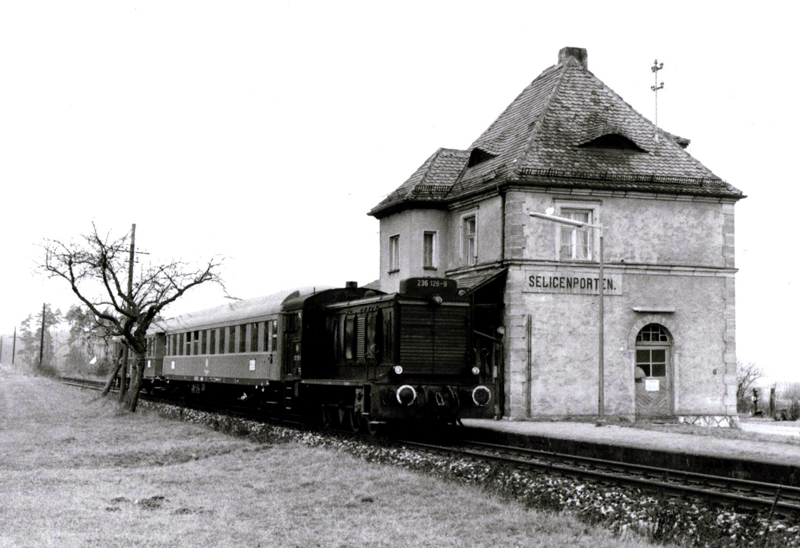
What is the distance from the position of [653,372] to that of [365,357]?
11913mm

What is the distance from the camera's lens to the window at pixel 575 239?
2755cm

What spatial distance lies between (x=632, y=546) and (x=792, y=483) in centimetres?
543

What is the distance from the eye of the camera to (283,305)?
2331 cm

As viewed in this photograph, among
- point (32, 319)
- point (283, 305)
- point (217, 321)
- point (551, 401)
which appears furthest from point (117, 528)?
point (32, 319)

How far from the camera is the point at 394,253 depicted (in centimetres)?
3259

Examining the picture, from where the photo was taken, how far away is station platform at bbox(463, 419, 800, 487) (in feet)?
45.8

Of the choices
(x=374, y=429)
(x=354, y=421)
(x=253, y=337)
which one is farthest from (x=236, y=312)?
(x=374, y=429)

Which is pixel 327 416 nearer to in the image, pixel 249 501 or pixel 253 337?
pixel 253 337

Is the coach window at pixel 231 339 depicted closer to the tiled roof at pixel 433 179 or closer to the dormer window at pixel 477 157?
the tiled roof at pixel 433 179

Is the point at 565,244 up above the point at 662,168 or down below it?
below

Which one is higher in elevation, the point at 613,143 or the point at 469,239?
the point at 613,143

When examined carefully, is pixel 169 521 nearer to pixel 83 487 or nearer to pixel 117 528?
pixel 117 528

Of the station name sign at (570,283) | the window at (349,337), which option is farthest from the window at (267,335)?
the station name sign at (570,283)

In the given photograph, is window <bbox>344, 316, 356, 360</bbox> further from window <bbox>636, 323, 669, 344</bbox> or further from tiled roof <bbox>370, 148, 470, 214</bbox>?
window <bbox>636, 323, 669, 344</bbox>
